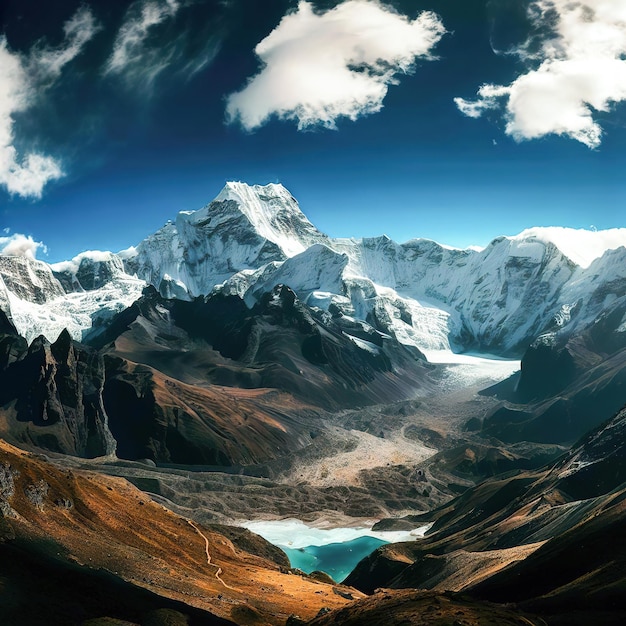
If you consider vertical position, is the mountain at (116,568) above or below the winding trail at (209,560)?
above

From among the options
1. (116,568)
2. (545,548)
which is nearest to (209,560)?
(116,568)

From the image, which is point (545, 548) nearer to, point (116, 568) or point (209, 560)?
point (116, 568)

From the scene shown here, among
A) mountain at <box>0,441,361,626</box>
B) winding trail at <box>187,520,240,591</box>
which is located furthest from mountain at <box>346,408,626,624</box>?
winding trail at <box>187,520,240,591</box>

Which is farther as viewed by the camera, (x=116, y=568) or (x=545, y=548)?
(x=545, y=548)

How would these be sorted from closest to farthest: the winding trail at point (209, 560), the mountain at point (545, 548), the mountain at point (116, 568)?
the mountain at point (116, 568)
the mountain at point (545, 548)
the winding trail at point (209, 560)

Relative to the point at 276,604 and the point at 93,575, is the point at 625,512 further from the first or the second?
the point at 93,575

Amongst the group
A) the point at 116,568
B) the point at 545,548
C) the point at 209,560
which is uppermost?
the point at 116,568

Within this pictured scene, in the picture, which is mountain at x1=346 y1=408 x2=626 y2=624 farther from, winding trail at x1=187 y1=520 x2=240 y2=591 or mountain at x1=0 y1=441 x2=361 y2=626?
winding trail at x1=187 y1=520 x2=240 y2=591

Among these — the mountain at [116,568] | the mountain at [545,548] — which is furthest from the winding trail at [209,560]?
the mountain at [545,548]

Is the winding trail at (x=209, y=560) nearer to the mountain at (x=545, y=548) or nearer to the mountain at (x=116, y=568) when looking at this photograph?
the mountain at (x=116, y=568)

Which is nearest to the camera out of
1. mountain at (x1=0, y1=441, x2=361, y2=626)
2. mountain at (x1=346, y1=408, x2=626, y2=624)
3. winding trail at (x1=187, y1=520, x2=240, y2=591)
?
Result: mountain at (x1=0, y1=441, x2=361, y2=626)

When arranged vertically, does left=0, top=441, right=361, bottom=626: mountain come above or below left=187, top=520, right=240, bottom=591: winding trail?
above
